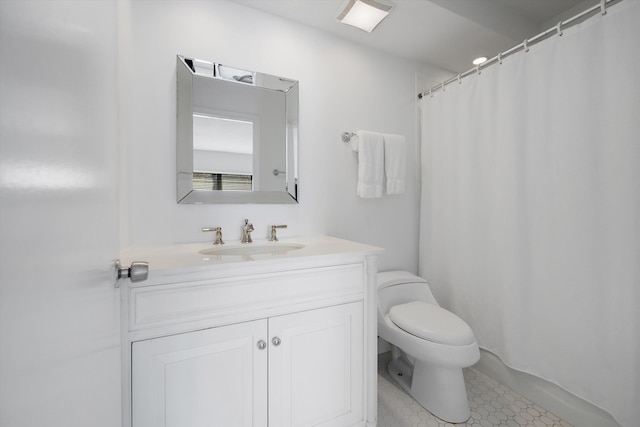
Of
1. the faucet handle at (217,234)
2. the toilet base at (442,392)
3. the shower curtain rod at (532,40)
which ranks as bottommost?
the toilet base at (442,392)

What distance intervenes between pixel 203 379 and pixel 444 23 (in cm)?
220

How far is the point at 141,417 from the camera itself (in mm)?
815

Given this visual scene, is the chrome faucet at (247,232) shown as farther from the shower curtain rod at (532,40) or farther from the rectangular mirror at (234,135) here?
the shower curtain rod at (532,40)

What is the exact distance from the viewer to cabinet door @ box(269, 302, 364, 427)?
3.27 ft

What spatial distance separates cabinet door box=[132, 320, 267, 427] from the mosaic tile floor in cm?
77

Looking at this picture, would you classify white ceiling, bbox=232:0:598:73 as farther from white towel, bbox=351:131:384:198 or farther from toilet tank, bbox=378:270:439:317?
toilet tank, bbox=378:270:439:317

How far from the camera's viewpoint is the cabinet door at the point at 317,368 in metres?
1.00

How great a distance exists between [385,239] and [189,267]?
1.39m

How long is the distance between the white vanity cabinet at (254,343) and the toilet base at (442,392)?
0.38 metres

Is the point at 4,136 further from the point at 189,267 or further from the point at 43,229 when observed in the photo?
the point at 189,267

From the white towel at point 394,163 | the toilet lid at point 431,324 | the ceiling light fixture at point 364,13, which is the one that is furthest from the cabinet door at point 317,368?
the ceiling light fixture at point 364,13

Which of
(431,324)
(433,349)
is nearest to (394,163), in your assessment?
(431,324)

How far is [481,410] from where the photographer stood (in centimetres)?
136

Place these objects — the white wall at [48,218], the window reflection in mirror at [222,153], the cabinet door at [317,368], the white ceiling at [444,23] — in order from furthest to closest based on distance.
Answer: the white ceiling at [444,23] < the window reflection in mirror at [222,153] < the cabinet door at [317,368] < the white wall at [48,218]
